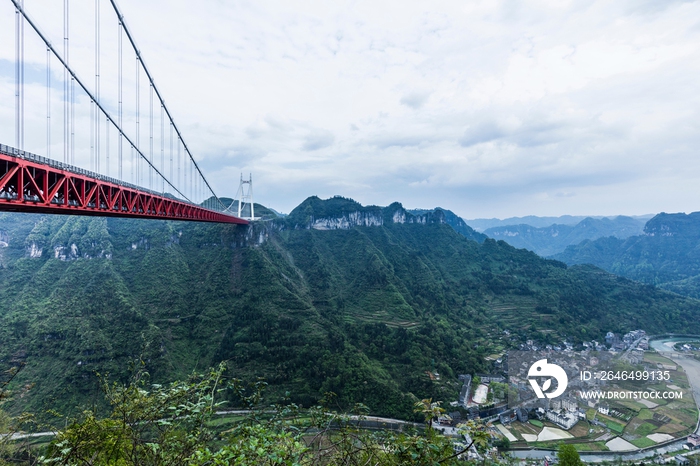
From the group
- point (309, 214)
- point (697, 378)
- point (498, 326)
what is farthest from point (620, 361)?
point (309, 214)

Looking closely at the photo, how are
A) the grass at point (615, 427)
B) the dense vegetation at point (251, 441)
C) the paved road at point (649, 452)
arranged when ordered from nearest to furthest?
the dense vegetation at point (251, 441)
the paved road at point (649, 452)
the grass at point (615, 427)

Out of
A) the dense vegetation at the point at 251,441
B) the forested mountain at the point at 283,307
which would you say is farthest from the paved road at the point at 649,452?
the dense vegetation at the point at 251,441

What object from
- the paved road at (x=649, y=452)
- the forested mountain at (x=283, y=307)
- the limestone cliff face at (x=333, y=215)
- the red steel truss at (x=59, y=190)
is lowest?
the paved road at (x=649, y=452)

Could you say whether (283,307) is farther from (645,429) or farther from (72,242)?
(645,429)

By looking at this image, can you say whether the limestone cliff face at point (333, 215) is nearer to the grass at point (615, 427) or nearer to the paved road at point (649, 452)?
the grass at point (615, 427)

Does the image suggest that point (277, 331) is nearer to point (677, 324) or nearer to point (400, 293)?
point (400, 293)

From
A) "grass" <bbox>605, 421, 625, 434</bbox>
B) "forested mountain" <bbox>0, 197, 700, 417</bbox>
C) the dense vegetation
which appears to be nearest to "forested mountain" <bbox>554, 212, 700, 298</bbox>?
"forested mountain" <bbox>0, 197, 700, 417</bbox>

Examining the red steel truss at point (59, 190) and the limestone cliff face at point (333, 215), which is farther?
the limestone cliff face at point (333, 215)
